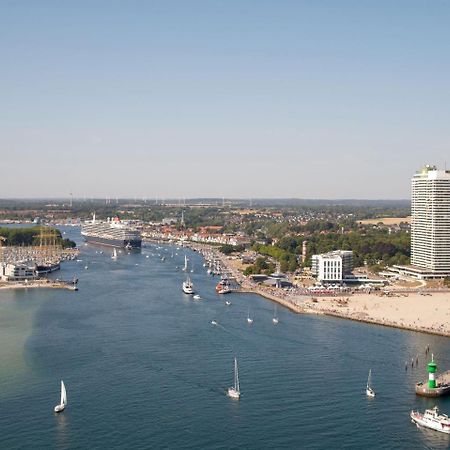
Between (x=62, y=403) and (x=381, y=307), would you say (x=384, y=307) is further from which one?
(x=62, y=403)

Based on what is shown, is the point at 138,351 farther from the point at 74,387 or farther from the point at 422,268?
the point at 422,268

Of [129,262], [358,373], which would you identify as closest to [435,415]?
[358,373]

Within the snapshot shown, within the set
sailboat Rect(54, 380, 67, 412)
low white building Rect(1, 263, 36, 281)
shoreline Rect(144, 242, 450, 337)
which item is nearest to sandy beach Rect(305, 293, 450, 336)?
shoreline Rect(144, 242, 450, 337)

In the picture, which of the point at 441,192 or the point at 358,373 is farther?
the point at 441,192

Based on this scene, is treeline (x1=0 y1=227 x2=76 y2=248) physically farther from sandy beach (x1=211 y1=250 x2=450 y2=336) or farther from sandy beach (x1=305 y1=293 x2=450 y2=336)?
sandy beach (x1=305 y1=293 x2=450 y2=336)

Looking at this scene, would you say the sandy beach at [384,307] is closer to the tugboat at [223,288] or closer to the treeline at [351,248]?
the tugboat at [223,288]
